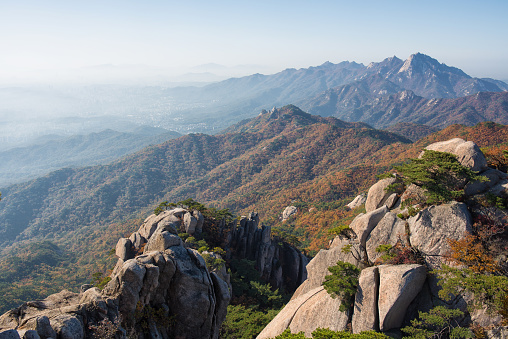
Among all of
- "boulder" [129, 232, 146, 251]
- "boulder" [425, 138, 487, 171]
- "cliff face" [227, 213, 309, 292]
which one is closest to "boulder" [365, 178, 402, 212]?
"boulder" [425, 138, 487, 171]

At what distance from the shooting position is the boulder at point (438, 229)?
15812 mm

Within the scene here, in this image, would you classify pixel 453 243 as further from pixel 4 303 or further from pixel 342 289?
pixel 4 303

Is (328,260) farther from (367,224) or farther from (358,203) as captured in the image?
(358,203)

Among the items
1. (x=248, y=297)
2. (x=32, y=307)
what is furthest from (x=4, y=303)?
(x=32, y=307)

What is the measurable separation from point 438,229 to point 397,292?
5108 mm

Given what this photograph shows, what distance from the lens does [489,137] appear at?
80.3 meters

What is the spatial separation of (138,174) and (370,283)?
Result: 7103 inches

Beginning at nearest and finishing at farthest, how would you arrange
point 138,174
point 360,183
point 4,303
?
point 4,303 < point 360,183 < point 138,174

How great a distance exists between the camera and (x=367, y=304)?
15.2 meters

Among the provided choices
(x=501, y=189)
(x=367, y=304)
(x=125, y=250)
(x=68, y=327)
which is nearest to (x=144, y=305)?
(x=68, y=327)

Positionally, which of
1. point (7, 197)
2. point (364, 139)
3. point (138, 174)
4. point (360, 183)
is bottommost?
point (7, 197)

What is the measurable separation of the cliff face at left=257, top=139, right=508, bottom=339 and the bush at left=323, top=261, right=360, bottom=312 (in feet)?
1.33

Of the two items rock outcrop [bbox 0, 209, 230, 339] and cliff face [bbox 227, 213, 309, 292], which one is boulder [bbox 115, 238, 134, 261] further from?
rock outcrop [bbox 0, 209, 230, 339]

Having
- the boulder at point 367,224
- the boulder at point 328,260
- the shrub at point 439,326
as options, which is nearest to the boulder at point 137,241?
the boulder at point 328,260
